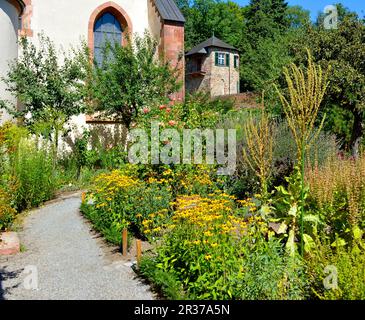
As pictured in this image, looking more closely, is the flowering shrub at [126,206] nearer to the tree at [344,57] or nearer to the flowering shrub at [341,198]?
the flowering shrub at [341,198]

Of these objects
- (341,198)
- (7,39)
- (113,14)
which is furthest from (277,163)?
(113,14)

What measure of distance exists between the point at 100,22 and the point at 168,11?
2891 millimetres

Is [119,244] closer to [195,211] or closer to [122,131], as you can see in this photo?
[195,211]

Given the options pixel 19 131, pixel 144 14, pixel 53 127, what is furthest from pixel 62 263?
pixel 144 14

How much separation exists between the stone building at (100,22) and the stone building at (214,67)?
21560 millimetres

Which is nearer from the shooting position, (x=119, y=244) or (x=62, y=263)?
(x=62, y=263)

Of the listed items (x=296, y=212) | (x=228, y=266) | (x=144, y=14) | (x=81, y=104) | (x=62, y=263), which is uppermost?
(x=144, y=14)

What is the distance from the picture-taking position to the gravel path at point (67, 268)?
4668mm

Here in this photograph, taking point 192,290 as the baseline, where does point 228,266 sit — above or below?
above

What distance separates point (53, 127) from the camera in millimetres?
13141

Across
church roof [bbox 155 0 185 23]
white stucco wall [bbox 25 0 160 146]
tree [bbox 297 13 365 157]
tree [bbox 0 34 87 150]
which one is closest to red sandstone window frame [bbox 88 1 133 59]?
white stucco wall [bbox 25 0 160 146]
